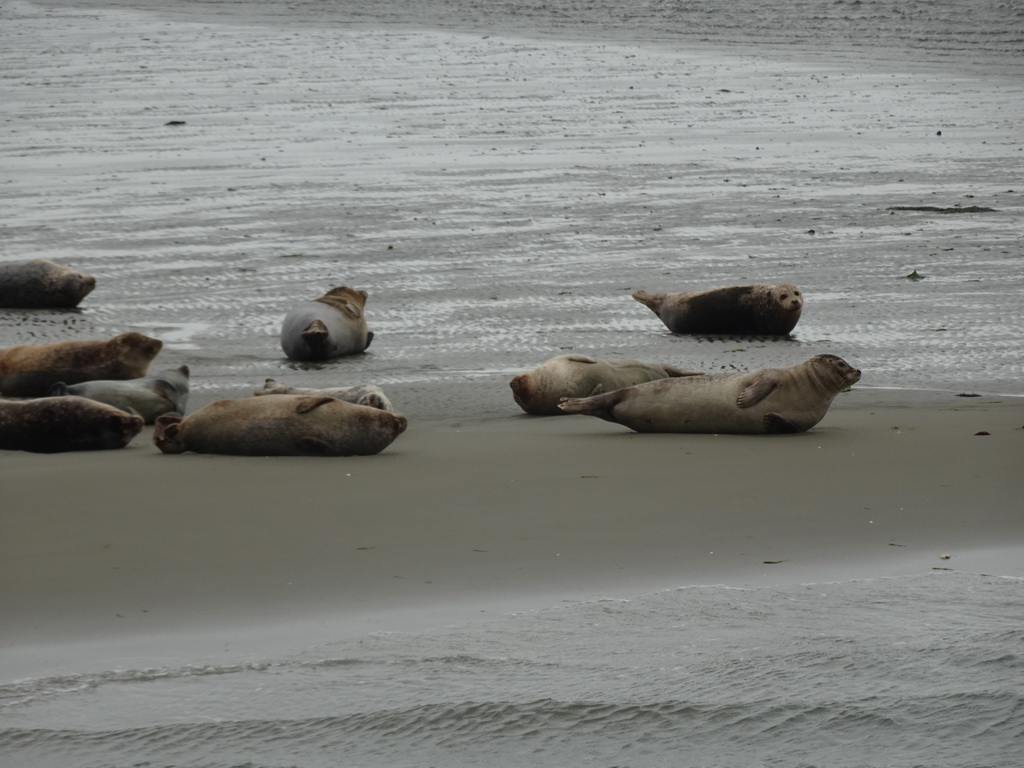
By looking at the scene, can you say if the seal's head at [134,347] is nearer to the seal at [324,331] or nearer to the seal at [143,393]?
the seal at [143,393]

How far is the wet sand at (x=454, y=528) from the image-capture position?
13.2ft

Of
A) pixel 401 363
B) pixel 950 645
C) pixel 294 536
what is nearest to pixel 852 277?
pixel 401 363

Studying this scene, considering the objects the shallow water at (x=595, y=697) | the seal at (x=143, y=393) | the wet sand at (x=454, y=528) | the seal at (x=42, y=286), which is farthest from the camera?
the seal at (x=42, y=286)

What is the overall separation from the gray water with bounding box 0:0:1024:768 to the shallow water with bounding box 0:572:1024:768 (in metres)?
0.01

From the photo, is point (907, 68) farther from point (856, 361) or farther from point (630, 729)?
point (630, 729)

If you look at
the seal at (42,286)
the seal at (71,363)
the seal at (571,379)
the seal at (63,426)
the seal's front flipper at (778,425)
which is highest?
the seal at (42,286)

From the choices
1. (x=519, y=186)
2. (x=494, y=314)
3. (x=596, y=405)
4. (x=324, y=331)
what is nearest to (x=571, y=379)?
(x=596, y=405)

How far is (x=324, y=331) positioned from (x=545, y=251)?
406cm

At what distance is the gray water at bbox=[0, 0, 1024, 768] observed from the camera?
3080 mm

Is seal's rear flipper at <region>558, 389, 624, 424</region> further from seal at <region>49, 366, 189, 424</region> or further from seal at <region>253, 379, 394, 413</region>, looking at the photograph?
seal at <region>49, 366, 189, 424</region>

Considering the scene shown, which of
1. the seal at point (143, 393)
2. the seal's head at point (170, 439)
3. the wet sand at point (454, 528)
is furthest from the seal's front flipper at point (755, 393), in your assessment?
the seal at point (143, 393)

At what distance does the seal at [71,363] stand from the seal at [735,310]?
3.36 metres

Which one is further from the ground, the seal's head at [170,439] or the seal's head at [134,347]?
the seal's head at [134,347]

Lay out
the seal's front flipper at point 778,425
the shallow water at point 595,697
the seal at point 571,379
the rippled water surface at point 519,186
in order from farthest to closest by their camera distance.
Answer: the rippled water surface at point 519,186
the seal at point 571,379
the seal's front flipper at point 778,425
the shallow water at point 595,697
